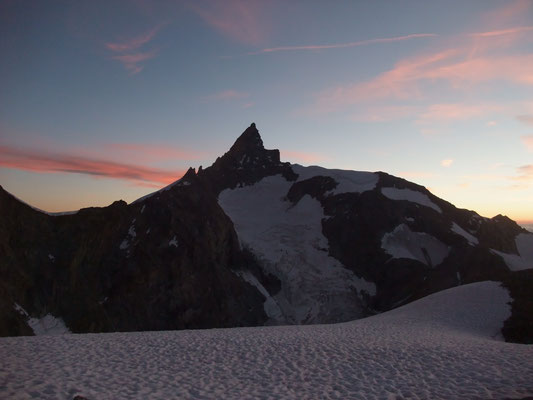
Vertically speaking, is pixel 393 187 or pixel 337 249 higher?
pixel 393 187

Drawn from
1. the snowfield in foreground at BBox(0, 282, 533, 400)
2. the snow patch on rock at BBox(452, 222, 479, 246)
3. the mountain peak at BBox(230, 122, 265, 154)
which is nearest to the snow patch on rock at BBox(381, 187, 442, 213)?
the snow patch on rock at BBox(452, 222, 479, 246)

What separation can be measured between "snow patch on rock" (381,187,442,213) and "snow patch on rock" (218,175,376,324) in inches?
505

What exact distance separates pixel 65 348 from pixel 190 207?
37533 mm

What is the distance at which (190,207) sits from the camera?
51.2m

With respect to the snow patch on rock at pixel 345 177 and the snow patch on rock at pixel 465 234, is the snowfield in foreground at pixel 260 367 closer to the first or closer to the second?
the snow patch on rock at pixel 465 234

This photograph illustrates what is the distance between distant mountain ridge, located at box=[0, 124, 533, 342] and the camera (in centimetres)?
3606

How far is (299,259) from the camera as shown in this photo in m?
58.3

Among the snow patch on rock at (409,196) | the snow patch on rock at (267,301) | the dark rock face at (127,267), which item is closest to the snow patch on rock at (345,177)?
the snow patch on rock at (409,196)

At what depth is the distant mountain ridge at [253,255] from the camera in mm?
36062

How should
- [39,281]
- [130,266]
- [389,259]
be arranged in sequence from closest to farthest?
[39,281] < [130,266] < [389,259]

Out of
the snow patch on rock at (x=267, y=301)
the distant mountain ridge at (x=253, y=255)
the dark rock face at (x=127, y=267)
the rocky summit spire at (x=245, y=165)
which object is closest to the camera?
the dark rock face at (x=127, y=267)

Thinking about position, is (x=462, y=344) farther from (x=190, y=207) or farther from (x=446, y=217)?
(x=446, y=217)

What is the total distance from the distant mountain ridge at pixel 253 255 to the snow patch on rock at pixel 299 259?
0.19 m

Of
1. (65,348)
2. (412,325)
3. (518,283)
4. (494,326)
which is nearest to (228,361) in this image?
(65,348)
